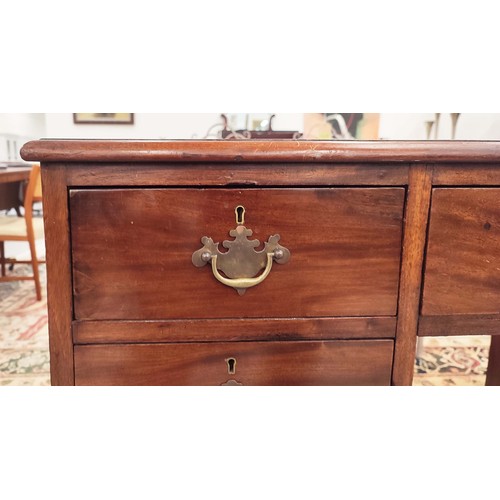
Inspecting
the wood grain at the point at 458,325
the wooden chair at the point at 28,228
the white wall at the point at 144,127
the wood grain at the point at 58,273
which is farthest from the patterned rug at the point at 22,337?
the white wall at the point at 144,127

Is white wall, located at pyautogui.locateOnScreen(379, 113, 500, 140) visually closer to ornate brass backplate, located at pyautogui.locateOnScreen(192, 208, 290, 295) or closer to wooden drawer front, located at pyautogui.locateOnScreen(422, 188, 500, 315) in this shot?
wooden drawer front, located at pyautogui.locateOnScreen(422, 188, 500, 315)

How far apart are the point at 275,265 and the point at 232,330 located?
0.39 ft

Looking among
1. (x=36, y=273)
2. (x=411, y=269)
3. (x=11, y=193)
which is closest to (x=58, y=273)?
(x=411, y=269)

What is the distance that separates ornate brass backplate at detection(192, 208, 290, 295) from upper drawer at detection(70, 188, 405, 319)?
10 mm

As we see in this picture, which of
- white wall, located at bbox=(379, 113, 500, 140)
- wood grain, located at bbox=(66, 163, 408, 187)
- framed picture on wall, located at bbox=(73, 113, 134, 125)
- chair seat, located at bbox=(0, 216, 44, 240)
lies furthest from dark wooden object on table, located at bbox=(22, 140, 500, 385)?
framed picture on wall, located at bbox=(73, 113, 134, 125)

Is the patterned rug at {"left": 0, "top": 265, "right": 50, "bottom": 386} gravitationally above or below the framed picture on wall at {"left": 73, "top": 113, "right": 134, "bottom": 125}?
below

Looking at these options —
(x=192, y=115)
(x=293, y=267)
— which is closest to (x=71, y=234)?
(x=293, y=267)

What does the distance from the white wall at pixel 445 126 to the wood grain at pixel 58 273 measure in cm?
80

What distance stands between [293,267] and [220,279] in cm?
11

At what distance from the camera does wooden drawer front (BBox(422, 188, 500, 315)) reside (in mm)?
664

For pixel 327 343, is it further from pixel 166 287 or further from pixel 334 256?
pixel 166 287

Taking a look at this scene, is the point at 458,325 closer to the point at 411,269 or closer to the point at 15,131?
the point at 411,269

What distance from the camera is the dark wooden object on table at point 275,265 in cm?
62

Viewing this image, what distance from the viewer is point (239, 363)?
70cm
